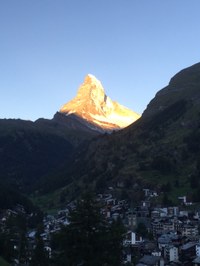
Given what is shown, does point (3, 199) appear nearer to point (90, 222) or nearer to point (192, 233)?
point (192, 233)

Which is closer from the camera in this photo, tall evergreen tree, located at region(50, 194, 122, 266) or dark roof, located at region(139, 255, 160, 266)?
tall evergreen tree, located at region(50, 194, 122, 266)

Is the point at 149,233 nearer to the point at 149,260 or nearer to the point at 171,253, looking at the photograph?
the point at 171,253

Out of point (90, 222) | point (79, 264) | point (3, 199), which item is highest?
point (3, 199)

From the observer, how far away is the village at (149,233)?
97875 millimetres

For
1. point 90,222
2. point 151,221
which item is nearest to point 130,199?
point 151,221

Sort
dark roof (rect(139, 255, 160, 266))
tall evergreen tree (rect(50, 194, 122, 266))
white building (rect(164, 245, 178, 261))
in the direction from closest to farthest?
tall evergreen tree (rect(50, 194, 122, 266))
dark roof (rect(139, 255, 160, 266))
white building (rect(164, 245, 178, 261))

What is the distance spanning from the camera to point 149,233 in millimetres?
136750

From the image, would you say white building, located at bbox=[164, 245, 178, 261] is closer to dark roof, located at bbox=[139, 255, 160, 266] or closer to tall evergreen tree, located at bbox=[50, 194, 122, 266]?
dark roof, located at bbox=[139, 255, 160, 266]

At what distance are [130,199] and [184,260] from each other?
86374 millimetres

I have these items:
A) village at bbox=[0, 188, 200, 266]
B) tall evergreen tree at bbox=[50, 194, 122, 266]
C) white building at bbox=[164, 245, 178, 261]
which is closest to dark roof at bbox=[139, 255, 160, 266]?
village at bbox=[0, 188, 200, 266]

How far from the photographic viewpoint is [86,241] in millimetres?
31953

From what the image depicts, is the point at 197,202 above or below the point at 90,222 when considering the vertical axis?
above

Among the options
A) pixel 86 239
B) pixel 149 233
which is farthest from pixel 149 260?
pixel 86 239

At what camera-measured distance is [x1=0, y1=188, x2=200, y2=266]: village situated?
321 feet
